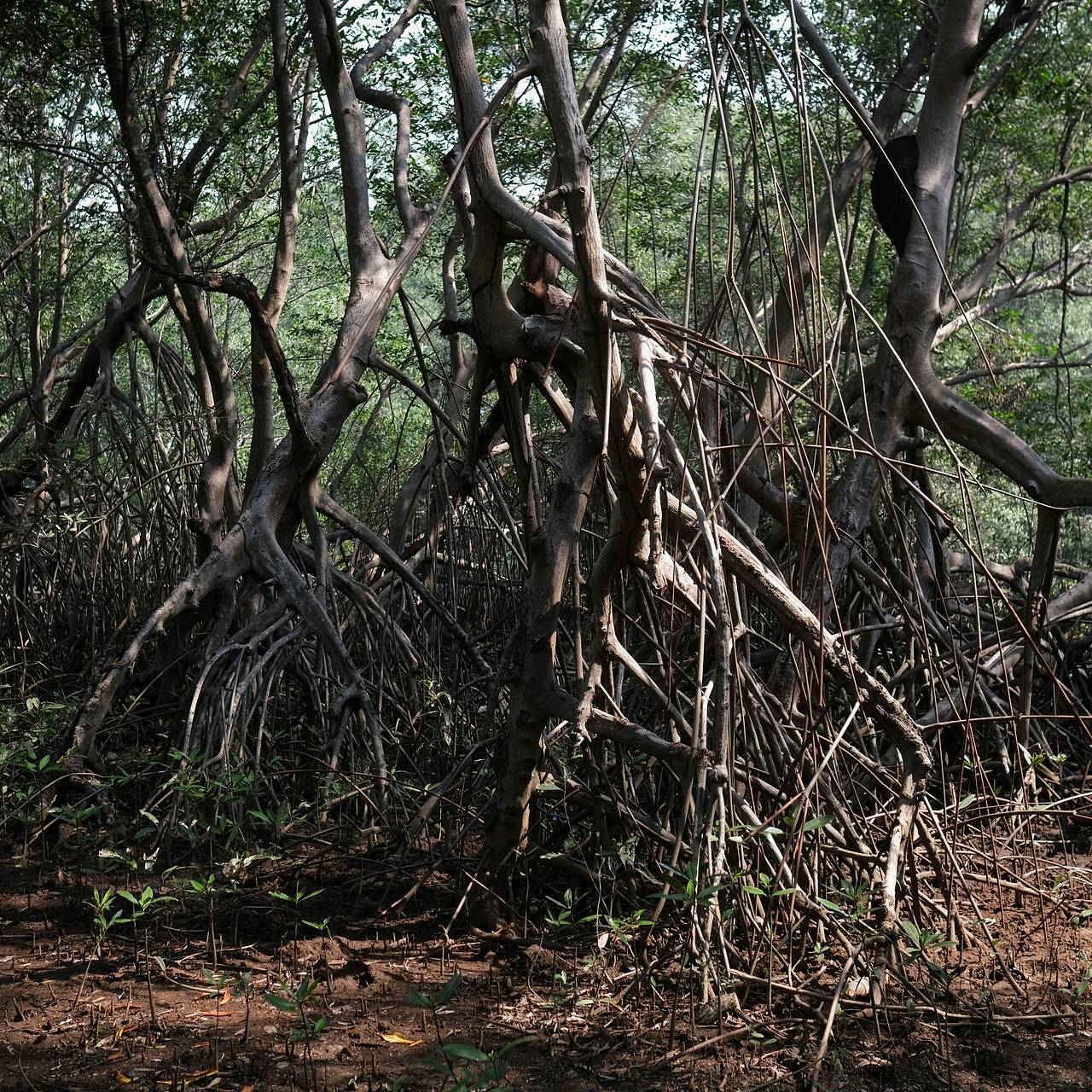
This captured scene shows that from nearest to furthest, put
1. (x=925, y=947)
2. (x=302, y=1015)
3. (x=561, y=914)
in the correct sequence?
(x=302, y=1015) → (x=925, y=947) → (x=561, y=914)

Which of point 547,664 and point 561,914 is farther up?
point 547,664

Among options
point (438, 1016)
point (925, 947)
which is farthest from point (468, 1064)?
point (925, 947)

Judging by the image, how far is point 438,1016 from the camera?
262cm

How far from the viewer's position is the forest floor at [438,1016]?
233 centimetres

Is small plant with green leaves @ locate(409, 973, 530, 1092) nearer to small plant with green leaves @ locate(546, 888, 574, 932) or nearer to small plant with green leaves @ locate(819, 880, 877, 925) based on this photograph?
small plant with green leaves @ locate(546, 888, 574, 932)

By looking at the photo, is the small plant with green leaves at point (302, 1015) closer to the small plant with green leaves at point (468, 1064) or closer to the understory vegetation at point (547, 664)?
the understory vegetation at point (547, 664)

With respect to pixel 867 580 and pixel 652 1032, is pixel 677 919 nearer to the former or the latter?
pixel 652 1032

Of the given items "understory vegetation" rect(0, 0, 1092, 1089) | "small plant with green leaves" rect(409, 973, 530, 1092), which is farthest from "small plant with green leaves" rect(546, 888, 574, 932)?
"small plant with green leaves" rect(409, 973, 530, 1092)

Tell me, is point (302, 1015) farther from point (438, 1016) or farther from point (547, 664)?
point (547, 664)

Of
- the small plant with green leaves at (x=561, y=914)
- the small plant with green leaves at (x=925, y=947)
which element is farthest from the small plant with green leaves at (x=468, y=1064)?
the small plant with green leaves at (x=925, y=947)

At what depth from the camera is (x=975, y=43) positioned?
418 cm

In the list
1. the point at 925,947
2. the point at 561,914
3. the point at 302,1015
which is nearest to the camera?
the point at 302,1015

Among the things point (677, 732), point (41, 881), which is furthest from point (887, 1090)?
point (41, 881)

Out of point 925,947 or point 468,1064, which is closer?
point 468,1064
